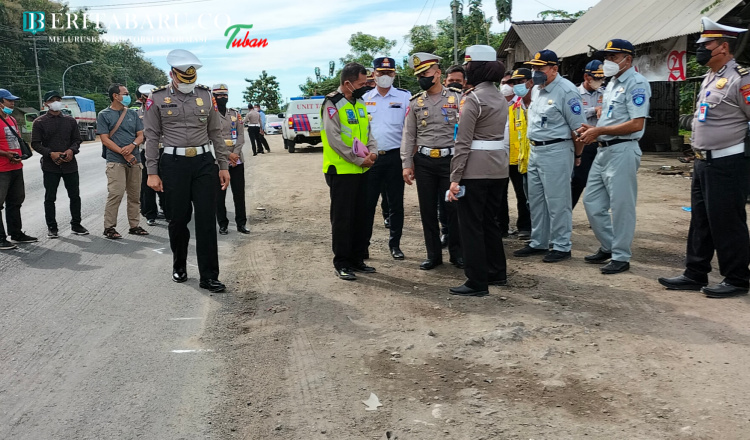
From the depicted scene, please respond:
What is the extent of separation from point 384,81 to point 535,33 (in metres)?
19.8

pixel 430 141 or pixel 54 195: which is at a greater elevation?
pixel 430 141

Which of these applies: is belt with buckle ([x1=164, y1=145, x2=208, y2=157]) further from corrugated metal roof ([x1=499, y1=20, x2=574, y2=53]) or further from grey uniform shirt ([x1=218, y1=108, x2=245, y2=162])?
corrugated metal roof ([x1=499, y1=20, x2=574, y2=53])

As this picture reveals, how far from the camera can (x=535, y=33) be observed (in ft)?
83.3

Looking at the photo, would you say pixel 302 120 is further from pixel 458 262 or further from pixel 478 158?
pixel 478 158

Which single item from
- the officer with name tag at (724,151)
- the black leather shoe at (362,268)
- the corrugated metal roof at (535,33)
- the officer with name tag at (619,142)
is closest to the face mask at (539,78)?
the officer with name tag at (619,142)

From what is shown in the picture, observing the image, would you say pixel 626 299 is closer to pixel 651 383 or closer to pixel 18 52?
pixel 651 383

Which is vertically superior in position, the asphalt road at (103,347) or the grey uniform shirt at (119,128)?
the grey uniform shirt at (119,128)

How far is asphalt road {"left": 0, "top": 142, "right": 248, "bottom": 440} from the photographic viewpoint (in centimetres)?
353

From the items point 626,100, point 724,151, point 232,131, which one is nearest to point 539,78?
point 626,100

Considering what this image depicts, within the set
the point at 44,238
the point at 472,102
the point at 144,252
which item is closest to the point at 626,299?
the point at 472,102

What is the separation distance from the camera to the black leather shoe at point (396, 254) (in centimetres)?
724

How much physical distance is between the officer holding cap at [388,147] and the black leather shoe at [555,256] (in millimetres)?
1536

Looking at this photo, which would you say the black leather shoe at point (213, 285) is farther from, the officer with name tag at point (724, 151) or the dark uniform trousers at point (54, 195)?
the officer with name tag at point (724, 151)

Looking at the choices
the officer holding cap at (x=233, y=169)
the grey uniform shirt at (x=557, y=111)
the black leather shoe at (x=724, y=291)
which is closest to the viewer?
the black leather shoe at (x=724, y=291)
